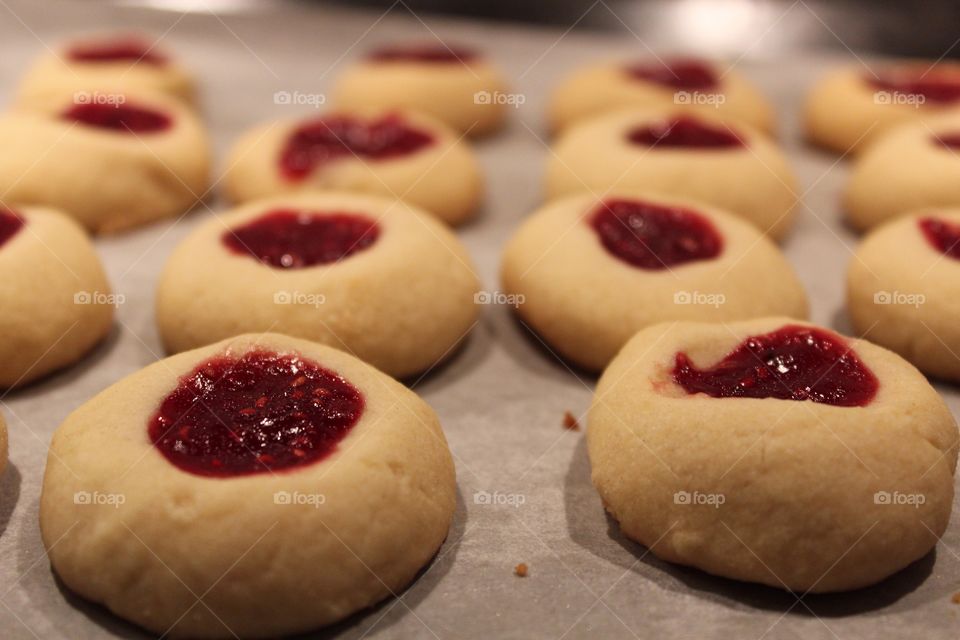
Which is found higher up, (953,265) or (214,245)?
(953,265)

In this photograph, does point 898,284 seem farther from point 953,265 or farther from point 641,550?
point 641,550

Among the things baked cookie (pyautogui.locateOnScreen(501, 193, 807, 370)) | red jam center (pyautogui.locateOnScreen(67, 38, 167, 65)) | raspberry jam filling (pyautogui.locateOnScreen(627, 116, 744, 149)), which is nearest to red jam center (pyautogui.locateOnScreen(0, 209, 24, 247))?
baked cookie (pyautogui.locateOnScreen(501, 193, 807, 370))

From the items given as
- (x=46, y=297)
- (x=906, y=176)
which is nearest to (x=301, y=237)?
(x=46, y=297)

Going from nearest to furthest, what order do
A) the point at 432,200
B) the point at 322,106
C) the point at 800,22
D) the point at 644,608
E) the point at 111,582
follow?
the point at 111,582 → the point at 644,608 → the point at 432,200 → the point at 322,106 → the point at 800,22

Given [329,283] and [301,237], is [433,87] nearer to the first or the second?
[301,237]

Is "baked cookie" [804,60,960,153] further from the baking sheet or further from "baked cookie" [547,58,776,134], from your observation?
"baked cookie" [547,58,776,134]

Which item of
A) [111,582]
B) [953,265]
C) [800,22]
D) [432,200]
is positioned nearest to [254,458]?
[111,582]

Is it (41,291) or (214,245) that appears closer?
(41,291)
